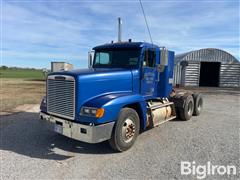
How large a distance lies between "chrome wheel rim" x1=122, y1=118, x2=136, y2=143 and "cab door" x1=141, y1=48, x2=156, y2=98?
132 cm

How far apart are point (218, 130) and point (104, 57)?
15.1 ft

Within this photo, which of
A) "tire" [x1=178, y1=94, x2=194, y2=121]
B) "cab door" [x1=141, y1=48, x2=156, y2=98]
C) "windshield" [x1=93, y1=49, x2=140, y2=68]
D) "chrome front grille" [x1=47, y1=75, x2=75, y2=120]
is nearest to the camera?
"chrome front grille" [x1=47, y1=75, x2=75, y2=120]

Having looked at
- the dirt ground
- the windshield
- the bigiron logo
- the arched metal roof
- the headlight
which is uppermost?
the arched metal roof

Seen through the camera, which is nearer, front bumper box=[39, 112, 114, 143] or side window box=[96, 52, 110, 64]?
front bumper box=[39, 112, 114, 143]

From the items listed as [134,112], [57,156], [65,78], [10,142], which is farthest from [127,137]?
[10,142]

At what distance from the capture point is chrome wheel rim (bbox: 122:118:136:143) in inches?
207

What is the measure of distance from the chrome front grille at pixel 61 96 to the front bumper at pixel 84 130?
0.60ft

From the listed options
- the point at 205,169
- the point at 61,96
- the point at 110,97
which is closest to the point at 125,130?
the point at 110,97

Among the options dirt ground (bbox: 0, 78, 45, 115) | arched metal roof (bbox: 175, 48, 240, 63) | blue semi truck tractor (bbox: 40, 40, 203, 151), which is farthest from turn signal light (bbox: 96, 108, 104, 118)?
arched metal roof (bbox: 175, 48, 240, 63)

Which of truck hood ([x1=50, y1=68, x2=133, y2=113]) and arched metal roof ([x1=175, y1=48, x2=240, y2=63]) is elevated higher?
arched metal roof ([x1=175, y1=48, x2=240, y2=63])

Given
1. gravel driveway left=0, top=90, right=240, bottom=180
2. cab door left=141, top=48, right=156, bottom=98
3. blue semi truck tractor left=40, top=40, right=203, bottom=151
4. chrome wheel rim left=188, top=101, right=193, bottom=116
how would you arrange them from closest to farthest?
1. gravel driveway left=0, top=90, right=240, bottom=180
2. blue semi truck tractor left=40, top=40, right=203, bottom=151
3. cab door left=141, top=48, right=156, bottom=98
4. chrome wheel rim left=188, top=101, right=193, bottom=116

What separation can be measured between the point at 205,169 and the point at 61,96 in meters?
3.56

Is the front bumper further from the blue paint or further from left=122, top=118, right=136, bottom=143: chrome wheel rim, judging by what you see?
left=122, top=118, right=136, bottom=143: chrome wheel rim

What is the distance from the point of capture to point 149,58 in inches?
255
